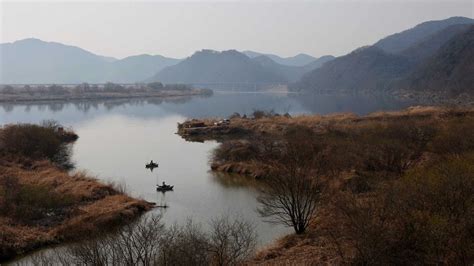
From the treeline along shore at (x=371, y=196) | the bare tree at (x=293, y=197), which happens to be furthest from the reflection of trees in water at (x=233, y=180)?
the bare tree at (x=293, y=197)

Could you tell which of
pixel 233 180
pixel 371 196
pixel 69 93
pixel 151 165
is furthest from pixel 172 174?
pixel 69 93

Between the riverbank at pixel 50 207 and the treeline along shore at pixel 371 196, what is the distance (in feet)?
23.8

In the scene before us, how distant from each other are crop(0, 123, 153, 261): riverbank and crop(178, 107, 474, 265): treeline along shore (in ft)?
23.8

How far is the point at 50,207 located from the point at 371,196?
1491 centimetres

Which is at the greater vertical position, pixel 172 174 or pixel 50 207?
pixel 50 207

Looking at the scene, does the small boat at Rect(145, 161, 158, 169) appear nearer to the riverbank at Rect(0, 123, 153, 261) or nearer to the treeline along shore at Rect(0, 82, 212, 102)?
the riverbank at Rect(0, 123, 153, 261)

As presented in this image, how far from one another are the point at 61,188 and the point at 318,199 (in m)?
14.6

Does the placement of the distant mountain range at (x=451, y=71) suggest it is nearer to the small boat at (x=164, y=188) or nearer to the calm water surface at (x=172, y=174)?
the calm water surface at (x=172, y=174)

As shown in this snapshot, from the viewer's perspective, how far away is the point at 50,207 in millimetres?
23234

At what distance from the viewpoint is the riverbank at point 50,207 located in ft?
63.5

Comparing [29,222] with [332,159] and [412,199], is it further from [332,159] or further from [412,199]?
[332,159]

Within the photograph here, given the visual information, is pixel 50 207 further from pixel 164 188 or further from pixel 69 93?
pixel 69 93

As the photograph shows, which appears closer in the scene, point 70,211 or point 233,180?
point 70,211

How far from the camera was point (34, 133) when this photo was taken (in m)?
38.9
